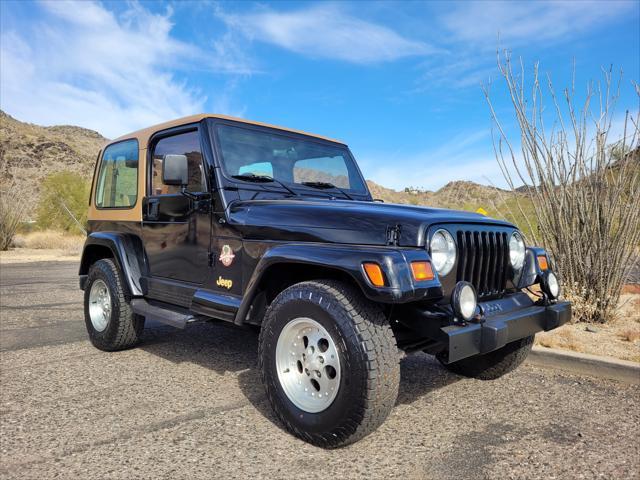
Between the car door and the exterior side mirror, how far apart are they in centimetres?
17

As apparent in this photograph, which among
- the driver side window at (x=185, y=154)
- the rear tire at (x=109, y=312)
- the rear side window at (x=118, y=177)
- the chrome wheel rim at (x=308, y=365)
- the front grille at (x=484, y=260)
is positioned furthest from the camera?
the rear side window at (x=118, y=177)

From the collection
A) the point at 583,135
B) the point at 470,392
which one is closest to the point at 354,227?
the point at 470,392

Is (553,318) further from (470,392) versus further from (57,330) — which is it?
(57,330)

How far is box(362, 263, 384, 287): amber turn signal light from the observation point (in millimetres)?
2507

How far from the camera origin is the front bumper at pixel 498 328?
8.52 feet

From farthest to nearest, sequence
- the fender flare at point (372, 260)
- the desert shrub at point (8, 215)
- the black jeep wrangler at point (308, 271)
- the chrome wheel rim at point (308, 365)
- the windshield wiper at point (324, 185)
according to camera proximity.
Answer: the desert shrub at point (8, 215) < the windshield wiper at point (324, 185) < the chrome wheel rim at point (308, 365) < the black jeep wrangler at point (308, 271) < the fender flare at point (372, 260)

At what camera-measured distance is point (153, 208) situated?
427cm

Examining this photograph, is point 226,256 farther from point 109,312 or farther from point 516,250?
point 516,250

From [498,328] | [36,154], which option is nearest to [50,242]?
[498,328]

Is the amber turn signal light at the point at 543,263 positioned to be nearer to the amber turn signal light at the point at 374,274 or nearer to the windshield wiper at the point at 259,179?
the amber turn signal light at the point at 374,274

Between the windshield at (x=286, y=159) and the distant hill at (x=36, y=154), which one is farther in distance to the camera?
the distant hill at (x=36, y=154)

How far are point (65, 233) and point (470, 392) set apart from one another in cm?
2361

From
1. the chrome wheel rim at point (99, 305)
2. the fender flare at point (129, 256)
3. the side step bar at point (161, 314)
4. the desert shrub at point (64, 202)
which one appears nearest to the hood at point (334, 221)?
the side step bar at point (161, 314)

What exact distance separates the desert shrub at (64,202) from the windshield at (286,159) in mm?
20655
